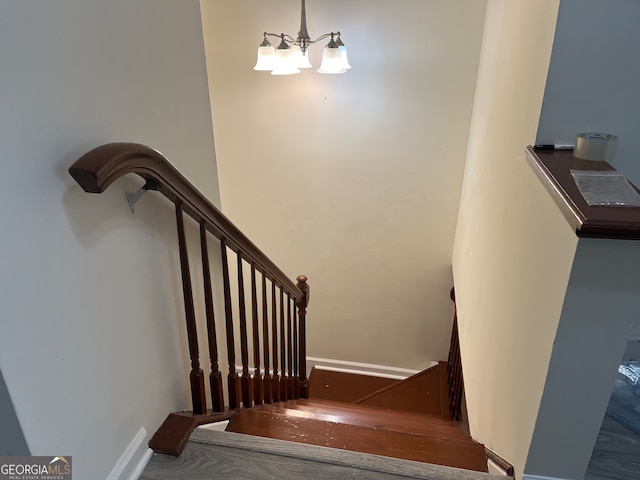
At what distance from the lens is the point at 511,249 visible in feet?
4.86

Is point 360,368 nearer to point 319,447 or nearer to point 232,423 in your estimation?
point 232,423

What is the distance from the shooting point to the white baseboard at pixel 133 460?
114 cm

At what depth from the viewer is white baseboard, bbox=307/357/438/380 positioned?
3.72 meters

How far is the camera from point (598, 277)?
939 millimetres

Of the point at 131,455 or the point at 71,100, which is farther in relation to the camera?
the point at 131,455

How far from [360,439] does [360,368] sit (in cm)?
223

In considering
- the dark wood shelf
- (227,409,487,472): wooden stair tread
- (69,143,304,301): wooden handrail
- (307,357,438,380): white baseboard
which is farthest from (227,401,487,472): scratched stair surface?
(307,357,438,380): white baseboard

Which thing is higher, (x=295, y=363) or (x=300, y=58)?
(x=300, y=58)

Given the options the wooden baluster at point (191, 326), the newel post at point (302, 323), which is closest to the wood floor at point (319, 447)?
the wooden baluster at point (191, 326)

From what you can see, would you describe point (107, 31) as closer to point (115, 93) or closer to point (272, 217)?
point (115, 93)

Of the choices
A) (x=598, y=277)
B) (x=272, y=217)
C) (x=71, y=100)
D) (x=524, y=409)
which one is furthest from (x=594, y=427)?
(x=272, y=217)

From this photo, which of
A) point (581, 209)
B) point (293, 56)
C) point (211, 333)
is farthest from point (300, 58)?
point (581, 209)

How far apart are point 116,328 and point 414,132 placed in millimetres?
2288

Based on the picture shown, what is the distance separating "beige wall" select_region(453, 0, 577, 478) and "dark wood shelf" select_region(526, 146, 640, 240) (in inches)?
2.3
